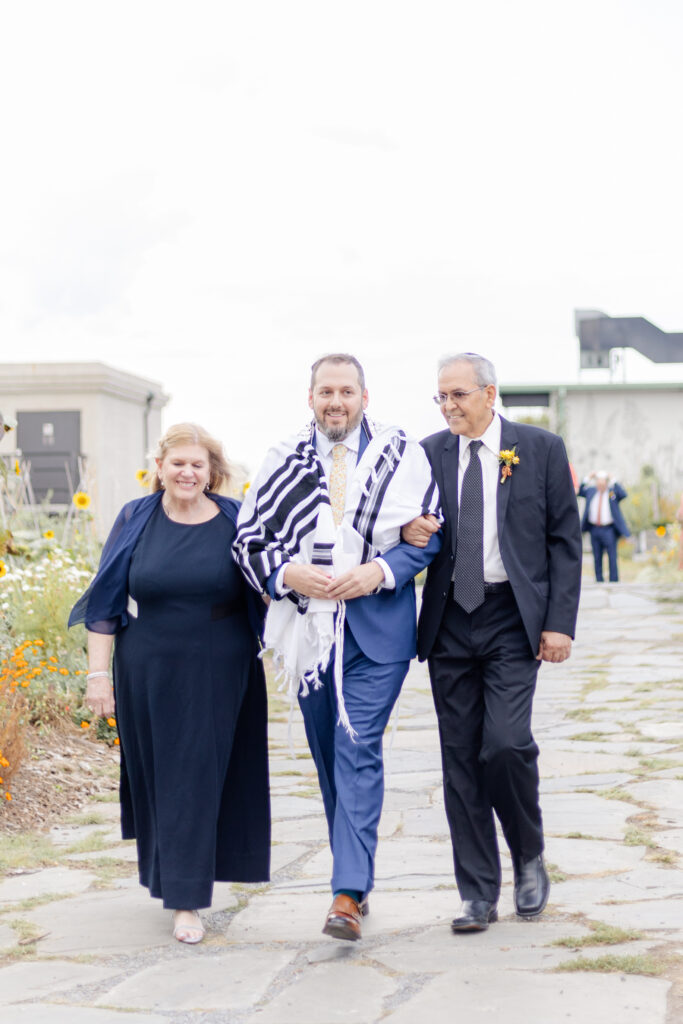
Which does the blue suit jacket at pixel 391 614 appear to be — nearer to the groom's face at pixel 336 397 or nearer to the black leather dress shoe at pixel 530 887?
the groom's face at pixel 336 397

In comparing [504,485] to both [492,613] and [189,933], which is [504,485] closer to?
[492,613]

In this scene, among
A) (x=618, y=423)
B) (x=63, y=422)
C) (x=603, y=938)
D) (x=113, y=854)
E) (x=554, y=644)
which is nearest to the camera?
(x=603, y=938)

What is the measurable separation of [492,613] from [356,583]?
467mm

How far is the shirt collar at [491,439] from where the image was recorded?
14.9 feet

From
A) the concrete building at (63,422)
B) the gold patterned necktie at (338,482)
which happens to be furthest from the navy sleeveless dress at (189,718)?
the concrete building at (63,422)

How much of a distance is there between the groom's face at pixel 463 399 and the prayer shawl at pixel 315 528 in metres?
0.19

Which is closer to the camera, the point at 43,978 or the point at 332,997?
→ the point at 332,997

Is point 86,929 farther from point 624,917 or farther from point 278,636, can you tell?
point 624,917

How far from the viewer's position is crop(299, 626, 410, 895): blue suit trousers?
4.17m

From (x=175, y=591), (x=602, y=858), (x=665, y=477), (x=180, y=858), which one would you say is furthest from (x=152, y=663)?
(x=665, y=477)

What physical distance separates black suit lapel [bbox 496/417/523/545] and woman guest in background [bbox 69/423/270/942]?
899mm

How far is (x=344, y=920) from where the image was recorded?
13.1 ft

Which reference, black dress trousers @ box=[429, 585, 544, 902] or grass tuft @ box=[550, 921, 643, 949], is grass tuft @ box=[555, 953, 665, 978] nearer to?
grass tuft @ box=[550, 921, 643, 949]

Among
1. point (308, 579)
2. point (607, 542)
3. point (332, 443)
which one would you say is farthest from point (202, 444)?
point (607, 542)
